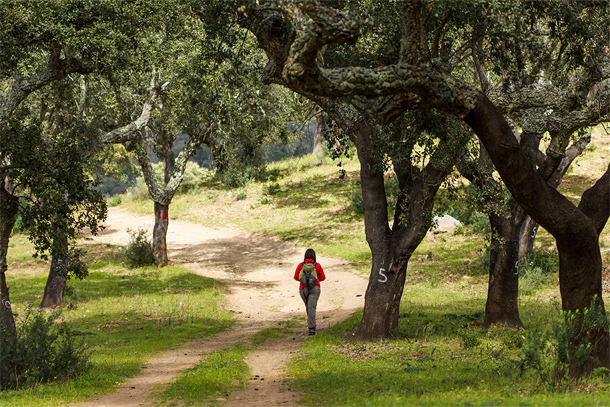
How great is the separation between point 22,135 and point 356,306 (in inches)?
429

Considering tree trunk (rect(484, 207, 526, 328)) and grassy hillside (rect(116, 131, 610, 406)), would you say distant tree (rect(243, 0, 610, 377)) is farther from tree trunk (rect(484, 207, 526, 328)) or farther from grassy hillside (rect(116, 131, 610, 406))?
tree trunk (rect(484, 207, 526, 328))

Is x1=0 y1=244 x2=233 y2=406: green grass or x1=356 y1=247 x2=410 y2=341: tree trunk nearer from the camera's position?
x1=0 y1=244 x2=233 y2=406: green grass

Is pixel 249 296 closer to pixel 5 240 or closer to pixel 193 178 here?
pixel 5 240

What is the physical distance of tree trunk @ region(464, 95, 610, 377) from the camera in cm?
812

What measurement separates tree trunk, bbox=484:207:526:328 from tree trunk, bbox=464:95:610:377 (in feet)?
13.7

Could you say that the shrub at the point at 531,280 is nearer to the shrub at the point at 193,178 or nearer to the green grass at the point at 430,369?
the green grass at the point at 430,369

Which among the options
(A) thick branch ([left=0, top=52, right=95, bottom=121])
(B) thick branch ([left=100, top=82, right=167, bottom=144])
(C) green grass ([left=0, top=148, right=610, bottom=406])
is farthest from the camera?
(B) thick branch ([left=100, top=82, right=167, bottom=144])

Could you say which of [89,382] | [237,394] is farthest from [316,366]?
[89,382]

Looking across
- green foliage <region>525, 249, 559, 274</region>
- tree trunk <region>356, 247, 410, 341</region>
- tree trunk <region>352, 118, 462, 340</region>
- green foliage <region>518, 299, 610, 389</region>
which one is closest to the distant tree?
green foliage <region>518, 299, 610, 389</region>

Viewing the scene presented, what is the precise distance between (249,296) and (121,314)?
492cm

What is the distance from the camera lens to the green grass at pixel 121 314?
30.6ft

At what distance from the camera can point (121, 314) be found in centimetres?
1662

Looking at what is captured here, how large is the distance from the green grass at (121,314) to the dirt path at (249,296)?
0.52 meters

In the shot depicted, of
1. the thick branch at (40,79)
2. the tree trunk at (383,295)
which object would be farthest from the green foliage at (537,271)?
the thick branch at (40,79)
